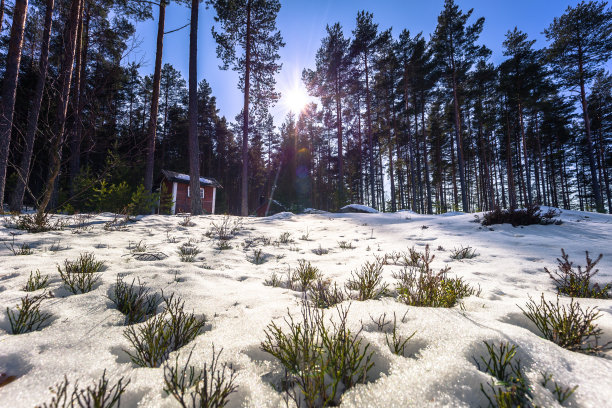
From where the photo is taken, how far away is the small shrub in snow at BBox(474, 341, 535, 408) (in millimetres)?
729

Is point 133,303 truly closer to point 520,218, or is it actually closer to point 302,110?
point 520,218

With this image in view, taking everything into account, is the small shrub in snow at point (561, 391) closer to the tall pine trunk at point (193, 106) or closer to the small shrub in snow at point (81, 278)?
the small shrub in snow at point (81, 278)

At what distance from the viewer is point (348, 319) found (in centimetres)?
130

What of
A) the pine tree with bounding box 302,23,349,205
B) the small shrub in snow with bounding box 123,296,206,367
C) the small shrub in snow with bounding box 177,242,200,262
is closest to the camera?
the small shrub in snow with bounding box 123,296,206,367

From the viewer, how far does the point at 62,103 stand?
13.1 feet

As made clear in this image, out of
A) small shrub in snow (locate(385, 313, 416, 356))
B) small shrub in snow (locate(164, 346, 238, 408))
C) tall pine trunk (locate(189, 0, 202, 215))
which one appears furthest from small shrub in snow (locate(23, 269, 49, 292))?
tall pine trunk (locate(189, 0, 202, 215))

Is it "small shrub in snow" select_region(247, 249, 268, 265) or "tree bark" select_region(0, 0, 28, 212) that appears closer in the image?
"small shrub in snow" select_region(247, 249, 268, 265)

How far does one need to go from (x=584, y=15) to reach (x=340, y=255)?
24.6 metres

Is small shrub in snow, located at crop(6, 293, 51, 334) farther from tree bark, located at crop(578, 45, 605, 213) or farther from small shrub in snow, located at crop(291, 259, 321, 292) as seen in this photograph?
tree bark, located at crop(578, 45, 605, 213)

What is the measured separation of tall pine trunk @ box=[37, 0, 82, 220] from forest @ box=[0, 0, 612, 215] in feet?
0.10

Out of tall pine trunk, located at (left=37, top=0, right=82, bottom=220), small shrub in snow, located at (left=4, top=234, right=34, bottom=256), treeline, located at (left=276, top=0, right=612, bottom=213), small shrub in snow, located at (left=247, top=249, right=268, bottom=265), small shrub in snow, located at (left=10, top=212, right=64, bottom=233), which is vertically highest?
treeline, located at (left=276, top=0, right=612, bottom=213)

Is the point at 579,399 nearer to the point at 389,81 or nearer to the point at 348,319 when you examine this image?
the point at 348,319

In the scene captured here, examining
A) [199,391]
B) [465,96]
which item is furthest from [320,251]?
[465,96]

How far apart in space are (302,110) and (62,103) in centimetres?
3194
